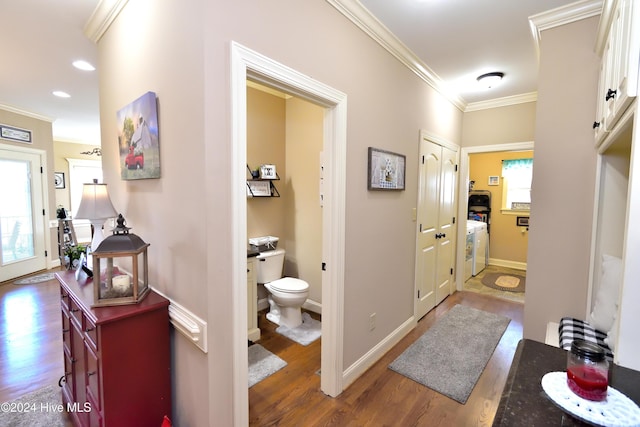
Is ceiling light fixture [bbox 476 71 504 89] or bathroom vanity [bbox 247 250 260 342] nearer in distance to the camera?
bathroom vanity [bbox 247 250 260 342]

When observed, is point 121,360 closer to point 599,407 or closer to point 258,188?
point 599,407

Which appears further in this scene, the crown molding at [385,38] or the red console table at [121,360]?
the crown molding at [385,38]

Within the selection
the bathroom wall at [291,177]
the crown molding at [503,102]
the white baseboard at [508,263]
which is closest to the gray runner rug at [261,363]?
the bathroom wall at [291,177]

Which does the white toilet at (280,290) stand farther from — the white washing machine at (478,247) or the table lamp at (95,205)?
the white washing machine at (478,247)

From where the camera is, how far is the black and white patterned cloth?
1635 mm

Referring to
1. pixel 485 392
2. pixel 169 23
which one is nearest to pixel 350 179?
pixel 169 23

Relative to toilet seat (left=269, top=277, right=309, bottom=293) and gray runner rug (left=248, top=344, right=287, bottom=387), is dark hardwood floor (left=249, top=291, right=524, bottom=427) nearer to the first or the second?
gray runner rug (left=248, top=344, right=287, bottom=387)

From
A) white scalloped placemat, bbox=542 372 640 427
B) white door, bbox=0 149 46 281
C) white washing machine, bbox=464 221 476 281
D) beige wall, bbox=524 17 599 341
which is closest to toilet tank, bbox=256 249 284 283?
beige wall, bbox=524 17 599 341

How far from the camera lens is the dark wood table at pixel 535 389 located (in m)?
0.69

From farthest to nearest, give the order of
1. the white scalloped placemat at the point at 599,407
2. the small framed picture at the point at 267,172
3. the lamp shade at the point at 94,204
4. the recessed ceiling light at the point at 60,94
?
the recessed ceiling light at the point at 60,94 → the small framed picture at the point at 267,172 → the lamp shade at the point at 94,204 → the white scalloped placemat at the point at 599,407

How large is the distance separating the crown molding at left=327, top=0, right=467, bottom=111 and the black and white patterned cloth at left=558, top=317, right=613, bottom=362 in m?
2.40

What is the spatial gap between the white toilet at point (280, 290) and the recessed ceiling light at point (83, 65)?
103 inches

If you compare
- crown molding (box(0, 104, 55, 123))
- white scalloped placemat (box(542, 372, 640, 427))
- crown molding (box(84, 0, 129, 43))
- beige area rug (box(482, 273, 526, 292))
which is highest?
crown molding (box(0, 104, 55, 123))

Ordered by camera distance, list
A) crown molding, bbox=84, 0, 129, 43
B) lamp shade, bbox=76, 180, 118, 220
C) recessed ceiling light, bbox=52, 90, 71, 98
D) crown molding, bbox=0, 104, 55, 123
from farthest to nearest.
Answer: crown molding, bbox=0, 104, 55, 123 → recessed ceiling light, bbox=52, 90, 71, 98 → crown molding, bbox=84, 0, 129, 43 → lamp shade, bbox=76, 180, 118, 220
